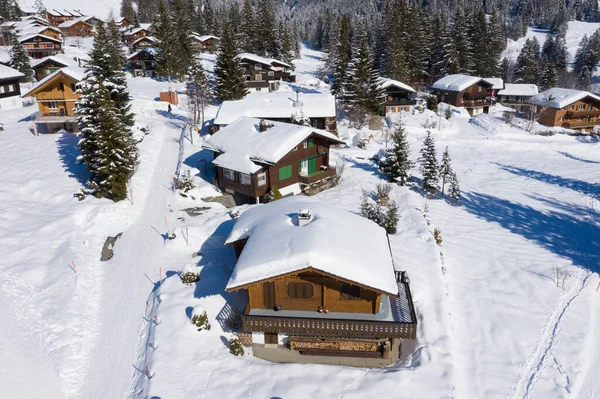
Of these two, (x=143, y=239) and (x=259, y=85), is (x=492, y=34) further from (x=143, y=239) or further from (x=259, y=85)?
(x=143, y=239)

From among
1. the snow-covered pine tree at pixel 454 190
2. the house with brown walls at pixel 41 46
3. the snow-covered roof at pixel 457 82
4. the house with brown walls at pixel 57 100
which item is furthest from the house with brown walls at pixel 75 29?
the snow-covered pine tree at pixel 454 190

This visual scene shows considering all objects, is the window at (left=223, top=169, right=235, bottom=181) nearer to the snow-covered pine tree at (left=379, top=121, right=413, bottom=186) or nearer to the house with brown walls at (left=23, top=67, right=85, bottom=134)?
the snow-covered pine tree at (left=379, top=121, right=413, bottom=186)

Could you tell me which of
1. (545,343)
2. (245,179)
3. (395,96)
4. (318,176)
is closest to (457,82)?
(395,96)

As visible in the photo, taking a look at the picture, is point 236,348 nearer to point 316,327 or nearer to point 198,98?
point 316,327

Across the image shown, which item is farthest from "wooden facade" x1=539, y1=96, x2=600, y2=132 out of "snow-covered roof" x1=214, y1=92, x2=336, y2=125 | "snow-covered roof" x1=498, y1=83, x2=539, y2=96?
"snow-covered roof" x1=214, y1=92, x2=336, y2=125

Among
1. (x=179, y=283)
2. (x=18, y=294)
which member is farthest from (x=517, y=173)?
(x=18, y=294)
